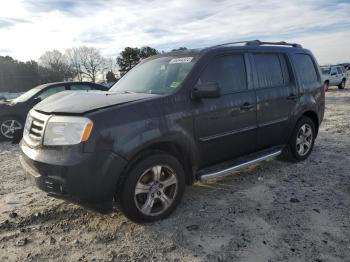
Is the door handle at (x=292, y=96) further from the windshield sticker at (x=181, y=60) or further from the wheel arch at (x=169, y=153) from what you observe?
the wheel arch at (x=169, y=153)

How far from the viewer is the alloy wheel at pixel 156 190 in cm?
373

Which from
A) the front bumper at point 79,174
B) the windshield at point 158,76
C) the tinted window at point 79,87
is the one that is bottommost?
the front bumper at point 79,174

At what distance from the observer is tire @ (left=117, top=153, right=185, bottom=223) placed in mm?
3568

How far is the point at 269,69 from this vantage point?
519 centimetres

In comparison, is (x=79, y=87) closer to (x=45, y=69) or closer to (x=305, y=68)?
(x=305, y=68)

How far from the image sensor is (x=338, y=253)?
320 centimetres

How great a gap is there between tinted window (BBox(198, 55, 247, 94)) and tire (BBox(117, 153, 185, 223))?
113 cm

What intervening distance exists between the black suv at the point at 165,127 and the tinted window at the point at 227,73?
1 cm

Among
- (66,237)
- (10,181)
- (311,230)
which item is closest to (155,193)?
(66,237)

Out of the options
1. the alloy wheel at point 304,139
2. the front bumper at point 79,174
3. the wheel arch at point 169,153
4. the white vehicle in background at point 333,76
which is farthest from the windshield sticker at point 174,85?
the white vehicle in background at point 333,76

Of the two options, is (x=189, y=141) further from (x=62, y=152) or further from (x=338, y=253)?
(x=338, y=253)

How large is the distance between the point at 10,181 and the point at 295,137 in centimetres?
464

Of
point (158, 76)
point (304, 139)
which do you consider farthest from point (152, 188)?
point (304, 139)

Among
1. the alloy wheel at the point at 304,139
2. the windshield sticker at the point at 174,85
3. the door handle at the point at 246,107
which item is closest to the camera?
the windshield sticker at the point at 174,85
